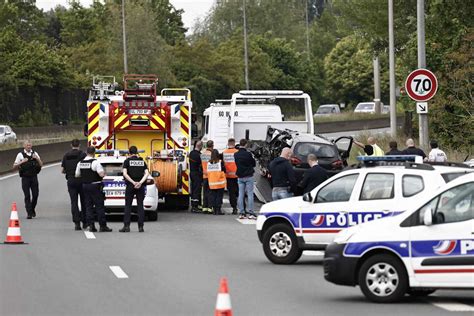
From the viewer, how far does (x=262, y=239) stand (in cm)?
1861

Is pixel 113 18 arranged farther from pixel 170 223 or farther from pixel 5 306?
pixel 5 306

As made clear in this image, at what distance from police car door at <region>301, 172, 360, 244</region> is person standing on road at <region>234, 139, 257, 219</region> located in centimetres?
894

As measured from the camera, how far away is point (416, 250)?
13750 millimetres

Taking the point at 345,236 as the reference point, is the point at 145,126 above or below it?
above

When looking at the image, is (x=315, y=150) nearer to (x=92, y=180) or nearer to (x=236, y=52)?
(x=92, y=180)

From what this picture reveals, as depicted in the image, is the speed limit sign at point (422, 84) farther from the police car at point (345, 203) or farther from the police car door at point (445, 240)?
the police car door at point (445, 240)

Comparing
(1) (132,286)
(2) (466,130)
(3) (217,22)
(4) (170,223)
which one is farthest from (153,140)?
(3) (217,22)

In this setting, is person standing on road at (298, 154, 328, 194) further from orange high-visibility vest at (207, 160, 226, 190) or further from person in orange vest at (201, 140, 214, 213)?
person in orange vest at (201, 140, 214, 213)

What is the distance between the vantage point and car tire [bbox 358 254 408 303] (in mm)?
13898

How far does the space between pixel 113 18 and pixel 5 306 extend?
7233 cm

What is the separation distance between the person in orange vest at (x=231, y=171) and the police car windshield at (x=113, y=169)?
125 inches

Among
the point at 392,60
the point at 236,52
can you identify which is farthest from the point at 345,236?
the point at 236,52

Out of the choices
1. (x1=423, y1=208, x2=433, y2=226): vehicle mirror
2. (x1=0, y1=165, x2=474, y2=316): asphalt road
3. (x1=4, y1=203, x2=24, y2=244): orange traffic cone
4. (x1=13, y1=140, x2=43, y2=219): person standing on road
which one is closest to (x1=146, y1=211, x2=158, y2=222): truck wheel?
(x1=0, y1=165, x2=474, y2=316): asphalt road

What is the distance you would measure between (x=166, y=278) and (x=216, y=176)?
37.6ft
